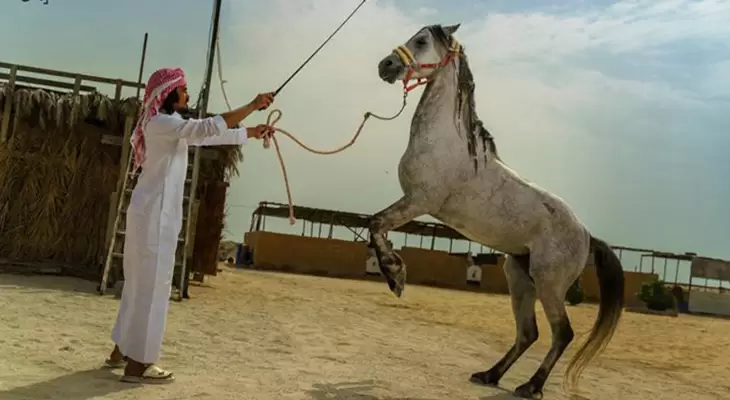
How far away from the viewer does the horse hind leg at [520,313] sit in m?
5.24

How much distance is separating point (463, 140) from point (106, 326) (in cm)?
364

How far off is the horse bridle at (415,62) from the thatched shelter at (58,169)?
7.00m

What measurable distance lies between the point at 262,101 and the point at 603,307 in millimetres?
3037

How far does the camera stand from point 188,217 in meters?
8.89

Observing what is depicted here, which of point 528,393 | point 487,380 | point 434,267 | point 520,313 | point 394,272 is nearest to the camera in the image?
point 394,272

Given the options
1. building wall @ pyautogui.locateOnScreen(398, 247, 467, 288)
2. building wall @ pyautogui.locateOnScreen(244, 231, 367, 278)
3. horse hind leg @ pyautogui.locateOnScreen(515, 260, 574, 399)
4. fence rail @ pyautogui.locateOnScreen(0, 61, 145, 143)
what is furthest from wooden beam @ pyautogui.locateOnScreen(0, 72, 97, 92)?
building wall @ pyautogui.locateOnScreen(398, 247, 467, 288)

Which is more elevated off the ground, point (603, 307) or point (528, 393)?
point (603, 307)

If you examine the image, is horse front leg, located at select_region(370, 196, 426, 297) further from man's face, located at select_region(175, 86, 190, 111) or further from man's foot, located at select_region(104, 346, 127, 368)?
man's foot, located at select_region(104, 346, 127, 368)

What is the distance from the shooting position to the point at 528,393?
4.86 m

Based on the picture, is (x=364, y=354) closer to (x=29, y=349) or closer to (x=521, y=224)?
(x=521, y=224)

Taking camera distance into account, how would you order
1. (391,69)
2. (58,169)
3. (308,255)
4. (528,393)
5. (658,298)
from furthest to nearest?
(308,255), (658,298), (58,169), (528,393), (391,69)

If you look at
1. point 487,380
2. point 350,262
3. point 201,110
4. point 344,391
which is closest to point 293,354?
point 344,391

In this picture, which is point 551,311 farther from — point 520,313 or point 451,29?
point 451,29

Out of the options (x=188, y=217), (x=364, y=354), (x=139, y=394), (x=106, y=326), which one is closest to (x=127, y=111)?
(x=188, y=217)
